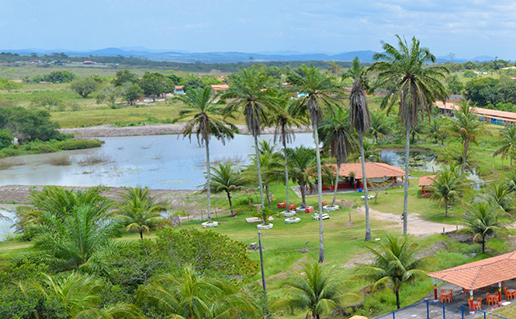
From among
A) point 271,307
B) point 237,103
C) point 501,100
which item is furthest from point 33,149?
point 501,100

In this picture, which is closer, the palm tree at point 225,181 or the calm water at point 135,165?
the palm tree at point 225,181

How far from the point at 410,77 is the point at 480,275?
11.1m

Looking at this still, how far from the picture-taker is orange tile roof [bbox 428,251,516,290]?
19.8m

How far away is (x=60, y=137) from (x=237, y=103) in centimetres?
5920

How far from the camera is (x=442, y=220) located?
111ft

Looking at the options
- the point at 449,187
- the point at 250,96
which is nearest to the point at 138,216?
the point at 250,96

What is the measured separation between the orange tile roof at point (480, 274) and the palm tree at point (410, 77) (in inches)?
355

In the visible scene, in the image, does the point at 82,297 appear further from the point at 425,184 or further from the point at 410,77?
the point at 425,184

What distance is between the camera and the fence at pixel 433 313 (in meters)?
18.7

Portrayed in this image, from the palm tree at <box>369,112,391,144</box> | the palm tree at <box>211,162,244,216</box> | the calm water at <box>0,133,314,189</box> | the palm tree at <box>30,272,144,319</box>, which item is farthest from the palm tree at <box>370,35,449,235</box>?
the palm tree at <box>369,112,391,144</box>

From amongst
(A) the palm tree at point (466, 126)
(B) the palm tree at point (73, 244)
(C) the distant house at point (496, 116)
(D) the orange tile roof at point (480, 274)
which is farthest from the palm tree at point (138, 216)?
(C) the distant house at point (496, 116)

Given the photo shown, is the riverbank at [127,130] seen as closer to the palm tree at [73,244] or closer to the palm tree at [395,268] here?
the palm tree at [395,268]

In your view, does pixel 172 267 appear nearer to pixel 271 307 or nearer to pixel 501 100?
pixel 271 307

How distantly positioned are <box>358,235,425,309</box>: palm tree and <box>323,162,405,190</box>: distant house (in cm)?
2396
